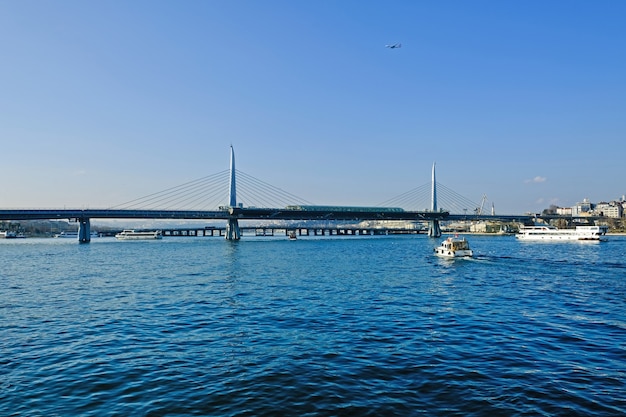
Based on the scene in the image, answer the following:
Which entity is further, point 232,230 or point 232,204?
point 232,230

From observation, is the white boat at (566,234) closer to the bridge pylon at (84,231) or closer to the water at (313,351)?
the water at (313,351)

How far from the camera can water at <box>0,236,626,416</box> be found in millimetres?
12805

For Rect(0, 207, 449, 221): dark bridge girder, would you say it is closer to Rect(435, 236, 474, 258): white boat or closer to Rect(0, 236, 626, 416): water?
Rect(435, 236, 474, 258): white boat

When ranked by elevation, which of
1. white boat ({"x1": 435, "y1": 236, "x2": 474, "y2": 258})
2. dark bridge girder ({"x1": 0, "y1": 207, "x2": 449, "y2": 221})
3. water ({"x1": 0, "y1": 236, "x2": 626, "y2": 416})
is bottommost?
water ({"x1": 0, "y1": 236, "x2": 626, "y2": 416})

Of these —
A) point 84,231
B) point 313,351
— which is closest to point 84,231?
point 84,231

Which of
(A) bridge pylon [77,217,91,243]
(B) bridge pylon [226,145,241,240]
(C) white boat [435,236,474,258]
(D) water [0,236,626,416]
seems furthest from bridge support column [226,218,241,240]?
(D) water [0,236,626,416]

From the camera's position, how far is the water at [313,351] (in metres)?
12.8

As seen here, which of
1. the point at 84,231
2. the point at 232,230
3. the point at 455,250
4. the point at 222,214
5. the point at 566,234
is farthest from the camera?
the point at 232,230

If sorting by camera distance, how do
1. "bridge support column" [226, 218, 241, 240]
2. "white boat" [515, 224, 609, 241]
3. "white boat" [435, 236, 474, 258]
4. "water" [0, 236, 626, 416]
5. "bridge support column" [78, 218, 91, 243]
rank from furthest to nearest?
"bridge support column" [226, 218, 241, 240] < "bridge support column" [78, 218, 91, 243] < "white boat" [515, 224, 609, 241] < "white boat" [435, 236, 474, 258] < "water" [0, 236, 626, 416]

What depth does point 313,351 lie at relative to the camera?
18.1 meters

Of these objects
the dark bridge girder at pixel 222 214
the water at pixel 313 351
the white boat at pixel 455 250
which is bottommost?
the water at pixel 313 351

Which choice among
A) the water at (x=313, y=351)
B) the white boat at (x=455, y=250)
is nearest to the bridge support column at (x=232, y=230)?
the white boat at (x=455, y=250)

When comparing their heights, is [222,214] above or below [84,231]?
above

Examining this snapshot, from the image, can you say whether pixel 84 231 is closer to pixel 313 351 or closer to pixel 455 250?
pixel 455 250
